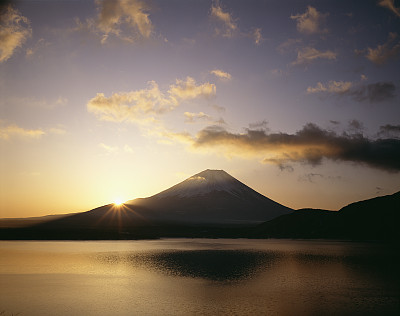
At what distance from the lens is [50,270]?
174 feet

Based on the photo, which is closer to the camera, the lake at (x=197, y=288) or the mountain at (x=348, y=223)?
the lake at (x=197, y=288)

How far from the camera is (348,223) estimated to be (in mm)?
149125

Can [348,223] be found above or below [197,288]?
above

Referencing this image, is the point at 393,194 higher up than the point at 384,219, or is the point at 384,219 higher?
the point at 393,194

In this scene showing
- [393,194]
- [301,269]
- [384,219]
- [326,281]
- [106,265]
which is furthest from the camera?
[393,194]

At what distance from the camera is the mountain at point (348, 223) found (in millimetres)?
135475

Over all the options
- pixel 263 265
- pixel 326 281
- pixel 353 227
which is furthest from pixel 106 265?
pixel 353 227

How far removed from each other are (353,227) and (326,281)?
364 feet

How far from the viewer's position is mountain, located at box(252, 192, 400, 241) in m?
135

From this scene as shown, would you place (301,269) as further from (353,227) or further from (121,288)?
(353,227)

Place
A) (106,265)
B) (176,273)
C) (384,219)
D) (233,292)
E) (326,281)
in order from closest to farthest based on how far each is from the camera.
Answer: (233,292), (326,281), (176,273), (106,265), (384,219)

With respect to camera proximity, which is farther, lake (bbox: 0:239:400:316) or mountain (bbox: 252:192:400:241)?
mountain (bbox: 252:192:400:241)

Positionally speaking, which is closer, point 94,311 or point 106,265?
point 94,311

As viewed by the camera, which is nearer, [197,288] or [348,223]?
[197,288]
